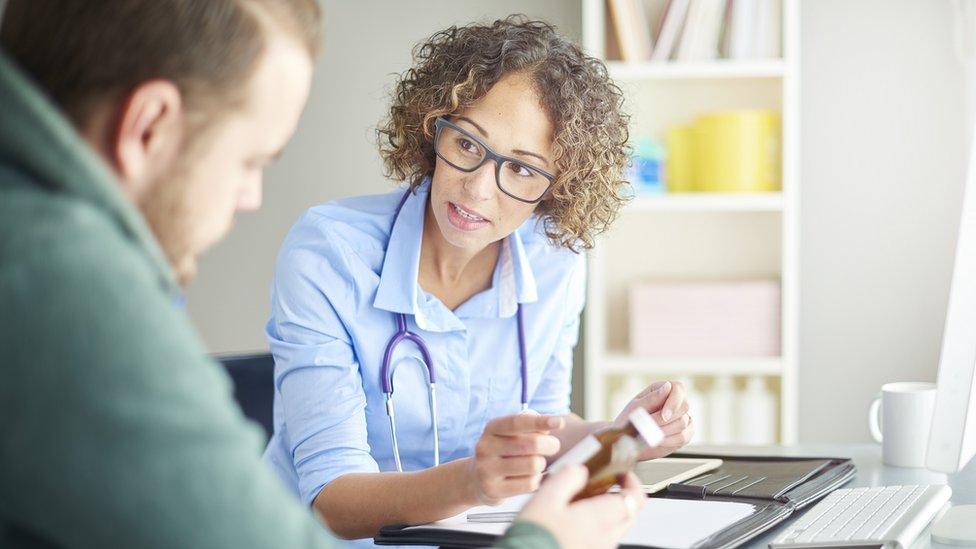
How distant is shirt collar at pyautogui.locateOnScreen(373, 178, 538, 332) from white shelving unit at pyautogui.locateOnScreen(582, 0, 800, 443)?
1177mm

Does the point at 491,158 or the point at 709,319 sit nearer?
the point at 491,158

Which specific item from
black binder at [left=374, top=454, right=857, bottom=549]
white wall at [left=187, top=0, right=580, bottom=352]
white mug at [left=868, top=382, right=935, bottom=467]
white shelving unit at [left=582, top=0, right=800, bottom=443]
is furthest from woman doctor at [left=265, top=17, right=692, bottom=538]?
white wall at [left=187, top=0, right=580, bottom=352]

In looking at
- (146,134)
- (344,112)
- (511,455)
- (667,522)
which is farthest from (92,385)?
(344,112)

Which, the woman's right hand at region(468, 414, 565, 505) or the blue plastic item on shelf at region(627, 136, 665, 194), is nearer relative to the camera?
the woman's right hand at region(468, 414, 565, 505)

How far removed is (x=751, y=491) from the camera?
4.69 feet

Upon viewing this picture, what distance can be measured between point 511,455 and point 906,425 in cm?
84

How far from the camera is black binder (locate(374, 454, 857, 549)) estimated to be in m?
1.22

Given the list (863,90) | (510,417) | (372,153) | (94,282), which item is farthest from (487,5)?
(94,282)

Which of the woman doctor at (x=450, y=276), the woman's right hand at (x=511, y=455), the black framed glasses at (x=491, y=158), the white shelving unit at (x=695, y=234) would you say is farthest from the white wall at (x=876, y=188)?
the woman's right hand at (x=511, y=455)

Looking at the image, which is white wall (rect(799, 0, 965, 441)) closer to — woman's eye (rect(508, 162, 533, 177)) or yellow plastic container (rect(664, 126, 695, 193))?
yellow plastic container (rect(664, 126, 695, 193))

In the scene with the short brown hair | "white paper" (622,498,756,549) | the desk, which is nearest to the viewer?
the short brown hair

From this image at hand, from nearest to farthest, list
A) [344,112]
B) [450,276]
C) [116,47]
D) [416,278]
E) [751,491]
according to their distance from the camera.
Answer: [116,47] → [751,491] → [416,278] → [450,276] → [344,112]

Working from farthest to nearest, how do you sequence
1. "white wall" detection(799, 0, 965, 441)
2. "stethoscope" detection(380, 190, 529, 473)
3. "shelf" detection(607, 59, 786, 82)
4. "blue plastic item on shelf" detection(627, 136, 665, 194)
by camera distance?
"white wall" detection(799, 0, 965, 441) < "blue plastic item on shelf" detection(627, 136, 665, 194) < "shelf" detection(607, 59, 786, 82) < "stethoscope" detection(380, 190, 529, 473)

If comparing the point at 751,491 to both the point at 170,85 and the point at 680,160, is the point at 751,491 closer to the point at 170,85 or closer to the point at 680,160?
the point at 170,85
